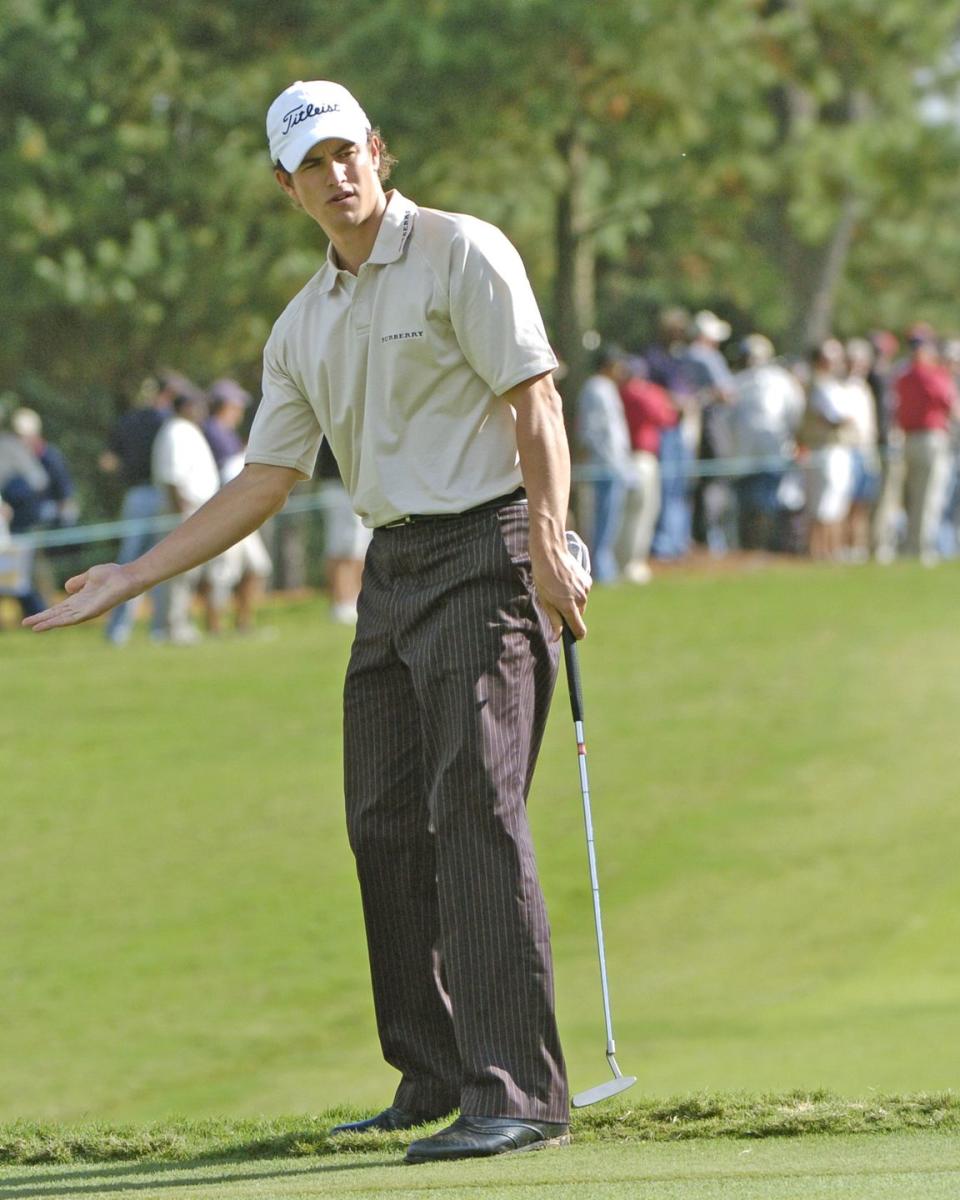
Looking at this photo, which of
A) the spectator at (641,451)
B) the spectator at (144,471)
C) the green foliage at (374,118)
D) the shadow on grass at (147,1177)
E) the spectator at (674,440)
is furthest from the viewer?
the green foliage at (374,118)

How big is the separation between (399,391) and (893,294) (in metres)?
36.3

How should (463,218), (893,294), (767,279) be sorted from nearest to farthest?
1. (463,218)
2. (767,279)
3. (893,294)

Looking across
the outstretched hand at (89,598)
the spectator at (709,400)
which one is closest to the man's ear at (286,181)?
the outstretched hand at (89,598)

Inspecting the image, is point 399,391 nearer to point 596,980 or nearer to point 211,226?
A: point 596,980

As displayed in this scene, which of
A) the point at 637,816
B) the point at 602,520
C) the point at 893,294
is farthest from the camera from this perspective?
the point at 893,294

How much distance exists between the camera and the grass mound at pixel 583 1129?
14.2ft

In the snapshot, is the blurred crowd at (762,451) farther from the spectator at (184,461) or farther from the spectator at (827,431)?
the spectator at (184,461)

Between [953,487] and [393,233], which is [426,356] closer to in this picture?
[393,233]

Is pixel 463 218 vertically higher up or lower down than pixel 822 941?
higher up

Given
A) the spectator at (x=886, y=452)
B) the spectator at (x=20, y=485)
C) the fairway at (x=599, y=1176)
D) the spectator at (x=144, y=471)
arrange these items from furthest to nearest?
the spectator at (x=886, y=452) → the spectator at (x=20, y=485) → the spectator at (x=144, y=471) → the fairway at (x=599, y=1176)

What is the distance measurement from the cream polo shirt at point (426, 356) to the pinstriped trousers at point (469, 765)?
0.09m

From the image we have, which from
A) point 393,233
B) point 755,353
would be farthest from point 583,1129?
point 755,353

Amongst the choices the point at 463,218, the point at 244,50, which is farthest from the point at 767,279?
the point at 463,218

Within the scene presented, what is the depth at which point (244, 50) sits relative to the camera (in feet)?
74.8
